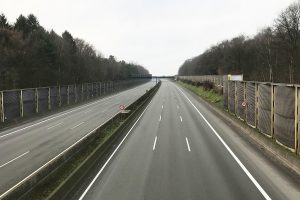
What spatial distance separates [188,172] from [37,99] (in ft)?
113

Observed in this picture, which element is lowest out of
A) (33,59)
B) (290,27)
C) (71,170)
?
(71,170)


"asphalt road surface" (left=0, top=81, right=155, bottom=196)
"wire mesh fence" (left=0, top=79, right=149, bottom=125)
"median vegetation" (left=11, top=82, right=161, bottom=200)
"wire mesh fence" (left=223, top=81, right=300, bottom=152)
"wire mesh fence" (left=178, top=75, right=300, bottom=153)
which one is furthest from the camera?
"wire mesh fence" (left=0, top=79, right=149, bottom=125)

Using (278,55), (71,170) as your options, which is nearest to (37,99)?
(71,170)

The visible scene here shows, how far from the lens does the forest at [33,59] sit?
75.0 metres

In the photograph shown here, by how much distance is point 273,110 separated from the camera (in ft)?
80.0

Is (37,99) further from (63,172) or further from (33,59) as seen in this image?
(33,59)

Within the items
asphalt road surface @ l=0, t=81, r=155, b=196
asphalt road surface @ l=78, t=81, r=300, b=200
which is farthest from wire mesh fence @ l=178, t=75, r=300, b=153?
asphalt road surface @ l=0, t=81, r=155, b=196

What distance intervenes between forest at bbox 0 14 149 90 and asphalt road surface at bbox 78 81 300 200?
4700 centimetres

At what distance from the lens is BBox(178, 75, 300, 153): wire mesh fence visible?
66.3 ft

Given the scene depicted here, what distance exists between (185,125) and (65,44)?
9572cm

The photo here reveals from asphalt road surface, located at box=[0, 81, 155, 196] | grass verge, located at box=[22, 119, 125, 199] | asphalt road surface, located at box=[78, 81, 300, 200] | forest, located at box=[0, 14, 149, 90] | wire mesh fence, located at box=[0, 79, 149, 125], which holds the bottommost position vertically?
asphalt road surface, located at box=[0, 81, 155, 196]

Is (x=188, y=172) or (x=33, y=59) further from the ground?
(x=33, y=59)

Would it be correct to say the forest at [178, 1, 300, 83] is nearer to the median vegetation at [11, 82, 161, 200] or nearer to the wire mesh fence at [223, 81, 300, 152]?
the wire mesh fence at [223, 81, 300, 152]

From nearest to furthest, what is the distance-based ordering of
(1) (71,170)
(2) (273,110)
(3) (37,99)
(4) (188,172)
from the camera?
(1) (71,170) < (4) (188,172) < (2) (273,110) < (3) (37,99)
